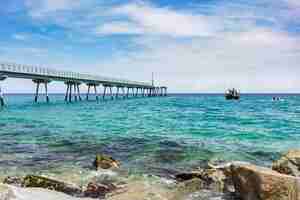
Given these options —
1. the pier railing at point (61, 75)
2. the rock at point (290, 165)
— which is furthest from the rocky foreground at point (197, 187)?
the pier railing at point (61, 75)

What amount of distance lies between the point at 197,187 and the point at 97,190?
281cm

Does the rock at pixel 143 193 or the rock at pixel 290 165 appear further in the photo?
the rock at pixel 290 165

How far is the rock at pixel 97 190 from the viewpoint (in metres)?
9.43

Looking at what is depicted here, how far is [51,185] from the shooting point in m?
9.78

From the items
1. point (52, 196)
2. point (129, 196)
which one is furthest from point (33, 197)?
point (129, 196)

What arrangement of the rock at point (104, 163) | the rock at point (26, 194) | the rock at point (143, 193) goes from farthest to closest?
the rock at point (104, 163), the rock at point (143, 193), the rock at point (26, 194)

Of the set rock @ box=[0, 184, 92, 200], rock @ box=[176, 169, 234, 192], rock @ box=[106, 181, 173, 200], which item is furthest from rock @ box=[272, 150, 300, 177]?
rock @ box=[0, 184, 92, 200]

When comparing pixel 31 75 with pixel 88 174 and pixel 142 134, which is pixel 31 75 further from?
pixel 88 174

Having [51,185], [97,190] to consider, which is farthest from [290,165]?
[51,185]

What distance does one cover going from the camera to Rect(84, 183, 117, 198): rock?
9430 millimetres

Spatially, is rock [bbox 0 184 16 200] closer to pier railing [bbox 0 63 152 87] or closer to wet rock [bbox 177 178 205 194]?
wet rock [bbox 177 178 205 194]

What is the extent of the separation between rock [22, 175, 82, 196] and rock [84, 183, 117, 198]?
0.25m

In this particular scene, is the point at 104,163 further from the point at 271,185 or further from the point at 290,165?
the point at 271,185

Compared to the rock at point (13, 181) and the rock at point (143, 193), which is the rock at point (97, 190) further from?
the rock at point (13, 181)
